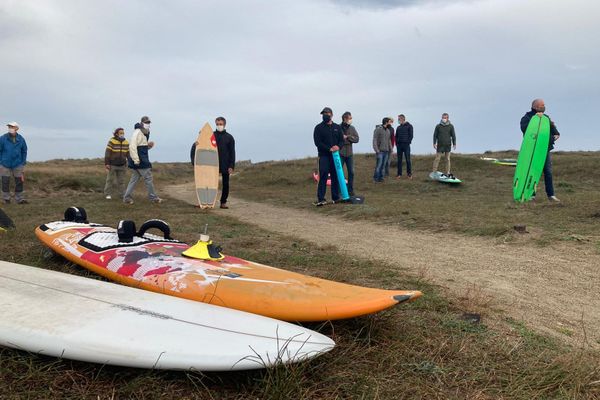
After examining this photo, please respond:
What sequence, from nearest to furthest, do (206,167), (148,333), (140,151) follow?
(148,333)
(140,151)
(206,167)

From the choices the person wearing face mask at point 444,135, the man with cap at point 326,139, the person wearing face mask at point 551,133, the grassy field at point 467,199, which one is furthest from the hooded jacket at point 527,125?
the person wearing face mask at point 444,135

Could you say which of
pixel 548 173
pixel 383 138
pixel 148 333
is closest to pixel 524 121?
pixel 548 173

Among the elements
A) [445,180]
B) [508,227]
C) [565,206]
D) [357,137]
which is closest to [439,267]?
[508,227]

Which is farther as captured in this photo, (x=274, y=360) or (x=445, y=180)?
(x=445, y=180)

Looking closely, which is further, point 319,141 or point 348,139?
point 348,139

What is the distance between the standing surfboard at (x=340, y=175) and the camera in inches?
383

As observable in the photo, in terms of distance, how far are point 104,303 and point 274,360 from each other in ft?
3.76

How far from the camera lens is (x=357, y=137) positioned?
10.7 meters

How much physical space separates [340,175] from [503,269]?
18.8 feet

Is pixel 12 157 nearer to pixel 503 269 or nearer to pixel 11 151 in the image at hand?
pixel 11 151

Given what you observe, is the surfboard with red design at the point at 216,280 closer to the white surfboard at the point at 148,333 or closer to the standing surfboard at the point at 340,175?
the white surfboard at the point at 148,333

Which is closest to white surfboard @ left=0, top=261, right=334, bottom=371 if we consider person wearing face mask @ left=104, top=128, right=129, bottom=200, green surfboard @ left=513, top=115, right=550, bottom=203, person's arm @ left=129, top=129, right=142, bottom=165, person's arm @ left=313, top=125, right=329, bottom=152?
person's arm @ left=313, top=125, right=329, bottom=152

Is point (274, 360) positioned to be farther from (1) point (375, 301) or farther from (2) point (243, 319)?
(1) point (375, 301)

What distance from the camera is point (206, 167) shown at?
9.91m
